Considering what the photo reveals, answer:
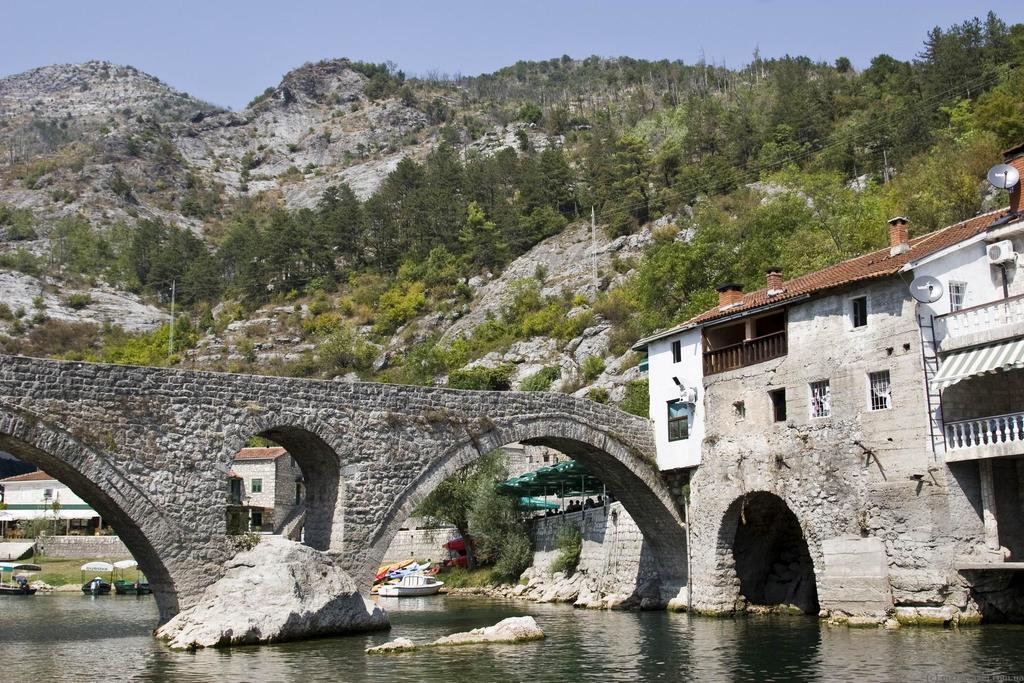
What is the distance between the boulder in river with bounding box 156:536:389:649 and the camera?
20.8m

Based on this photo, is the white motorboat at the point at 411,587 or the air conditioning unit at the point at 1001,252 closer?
the air conditioning unit at the point at 1001,252

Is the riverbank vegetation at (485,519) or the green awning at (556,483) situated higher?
the green awning at (556,483)

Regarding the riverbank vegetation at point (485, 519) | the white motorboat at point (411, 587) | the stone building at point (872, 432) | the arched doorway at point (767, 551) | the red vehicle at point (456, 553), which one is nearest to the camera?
the stone building at point (872, 432)

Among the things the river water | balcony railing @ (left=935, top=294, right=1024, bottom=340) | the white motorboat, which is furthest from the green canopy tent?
balcony railing @ (left=935, top=294, right=1024, bottom=340)

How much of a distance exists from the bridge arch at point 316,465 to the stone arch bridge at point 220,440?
33 mm

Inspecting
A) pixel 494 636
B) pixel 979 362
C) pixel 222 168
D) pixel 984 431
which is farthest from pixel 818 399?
pixel 222 168

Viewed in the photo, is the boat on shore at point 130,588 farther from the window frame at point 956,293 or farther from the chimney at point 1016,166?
the chimney at point 1016,166

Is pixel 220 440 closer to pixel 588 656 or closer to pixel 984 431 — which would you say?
pixel 588 656

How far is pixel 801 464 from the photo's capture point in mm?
24828

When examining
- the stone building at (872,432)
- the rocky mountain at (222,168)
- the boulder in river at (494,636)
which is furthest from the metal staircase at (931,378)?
the rocky mountain at (222,168)

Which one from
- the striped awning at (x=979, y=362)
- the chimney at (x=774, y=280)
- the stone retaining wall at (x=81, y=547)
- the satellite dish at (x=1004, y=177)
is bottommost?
the stone retaining wall at (x=81, y=547)

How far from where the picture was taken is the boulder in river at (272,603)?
20750 millimetres

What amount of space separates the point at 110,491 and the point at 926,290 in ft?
60.4

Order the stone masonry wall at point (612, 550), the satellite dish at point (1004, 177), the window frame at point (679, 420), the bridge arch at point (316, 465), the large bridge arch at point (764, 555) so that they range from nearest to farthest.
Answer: the satellite dish at point (1004, 177), the bridge arch at point (316, 465), the large bridge arch at point (764, 555), the window frame at point (679, 420), the stone masonry wall at point (612, 550)
